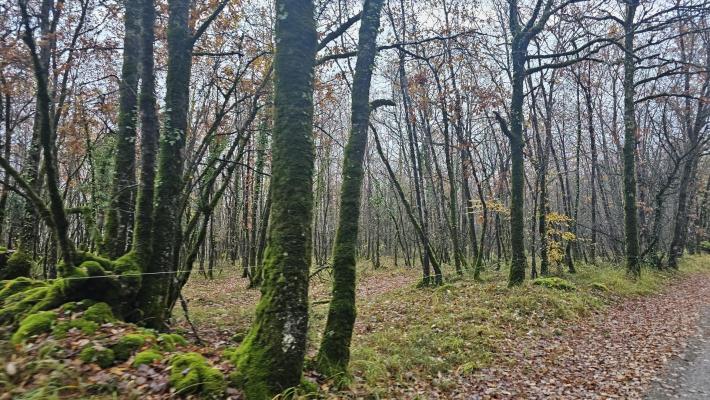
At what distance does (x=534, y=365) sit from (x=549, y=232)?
9.13 meters

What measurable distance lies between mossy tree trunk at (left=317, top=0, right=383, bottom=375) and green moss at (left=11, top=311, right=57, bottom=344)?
358 centimetres

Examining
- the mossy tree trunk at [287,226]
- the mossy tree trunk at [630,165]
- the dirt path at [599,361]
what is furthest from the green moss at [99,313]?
the mossy tree trunk at [630,165]

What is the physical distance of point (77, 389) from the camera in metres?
3.60

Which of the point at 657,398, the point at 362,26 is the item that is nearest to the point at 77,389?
the point at 362,26

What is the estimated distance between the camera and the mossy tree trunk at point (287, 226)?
420cm

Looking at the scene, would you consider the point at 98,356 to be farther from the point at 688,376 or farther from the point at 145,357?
the point at 688,376

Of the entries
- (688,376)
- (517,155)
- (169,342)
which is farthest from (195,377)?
(517,155)

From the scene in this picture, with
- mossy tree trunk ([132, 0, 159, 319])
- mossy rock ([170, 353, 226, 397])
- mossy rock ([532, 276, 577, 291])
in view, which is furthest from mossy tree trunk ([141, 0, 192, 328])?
mossy rock ([532, 276, 577, 291])

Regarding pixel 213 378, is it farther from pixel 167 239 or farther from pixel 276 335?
pixel 167 239

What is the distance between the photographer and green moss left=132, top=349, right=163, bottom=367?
4.30 metres

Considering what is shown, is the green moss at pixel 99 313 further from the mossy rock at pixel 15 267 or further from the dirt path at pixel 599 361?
the dirt path at pixel 599 361

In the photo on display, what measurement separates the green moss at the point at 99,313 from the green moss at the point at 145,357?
1.27 metres

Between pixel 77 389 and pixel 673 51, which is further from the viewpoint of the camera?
pixel 673 51

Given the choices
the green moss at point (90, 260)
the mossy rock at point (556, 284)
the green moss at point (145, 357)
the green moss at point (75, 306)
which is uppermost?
the green moss at point (90, 260)
